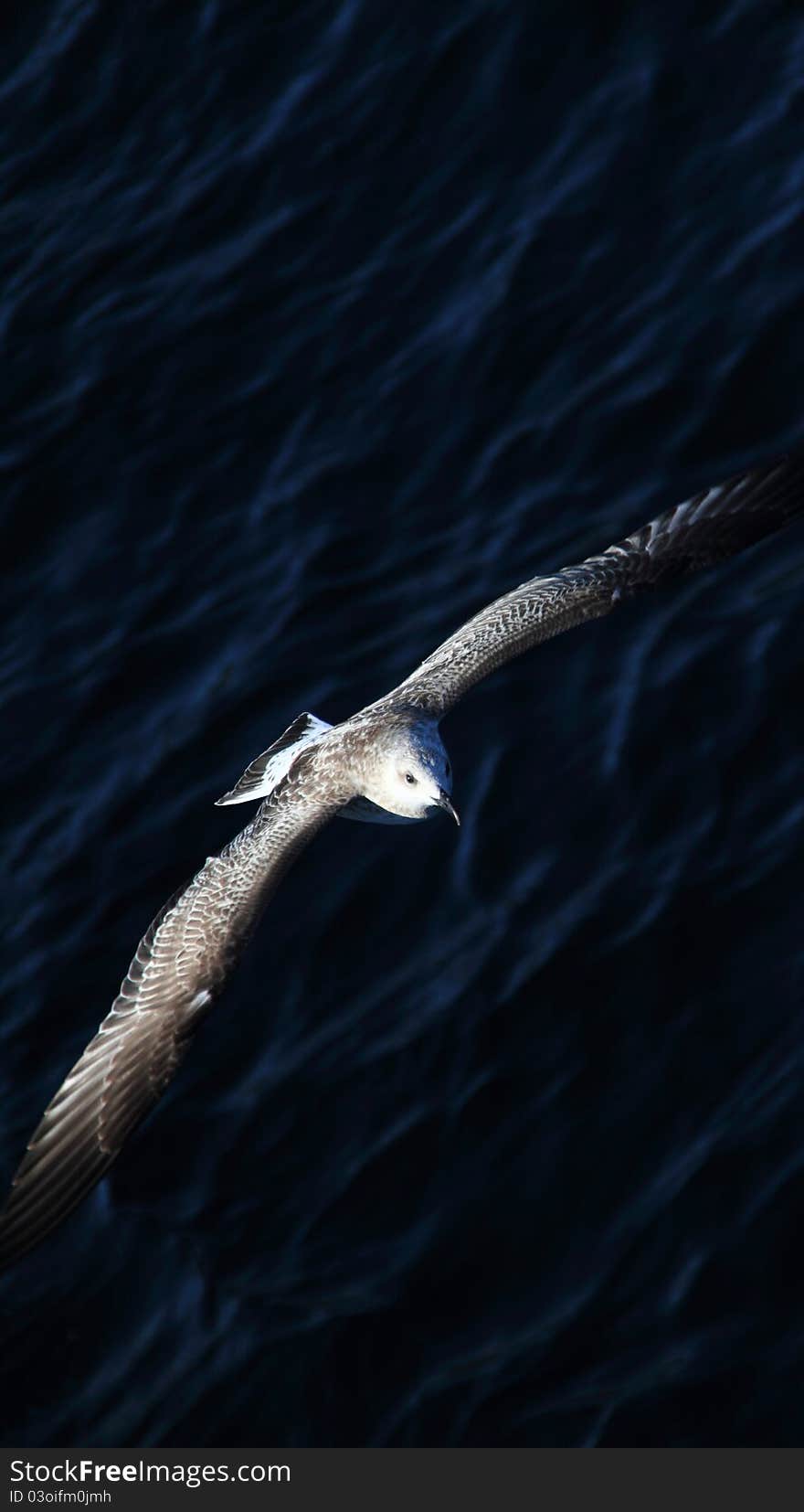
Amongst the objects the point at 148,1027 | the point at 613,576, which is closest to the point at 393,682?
the point at 613,576

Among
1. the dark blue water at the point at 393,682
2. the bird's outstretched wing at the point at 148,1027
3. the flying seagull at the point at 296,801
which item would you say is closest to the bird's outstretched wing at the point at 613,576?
the flying seagull at the point at 296,801

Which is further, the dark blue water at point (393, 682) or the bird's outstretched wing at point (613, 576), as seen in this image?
the bird's outstretched wing at point (613, 576)

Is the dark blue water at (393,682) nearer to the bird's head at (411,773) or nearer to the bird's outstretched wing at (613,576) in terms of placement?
the bird's outstretched wing at (613,576)

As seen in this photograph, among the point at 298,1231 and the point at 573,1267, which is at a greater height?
the point at 298,1231

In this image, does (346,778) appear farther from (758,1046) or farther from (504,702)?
(758,1046)

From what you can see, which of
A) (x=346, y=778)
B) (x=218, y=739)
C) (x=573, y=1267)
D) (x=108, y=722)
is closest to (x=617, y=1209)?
(x=573, y=1267)

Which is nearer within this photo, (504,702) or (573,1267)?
(573,1267)
